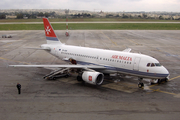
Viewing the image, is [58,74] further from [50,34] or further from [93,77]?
[50,34]

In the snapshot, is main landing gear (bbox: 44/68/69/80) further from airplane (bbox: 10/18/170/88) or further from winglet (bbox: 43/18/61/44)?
winglet (bbox: 43/18/61/44)

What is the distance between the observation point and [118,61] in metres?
22.0

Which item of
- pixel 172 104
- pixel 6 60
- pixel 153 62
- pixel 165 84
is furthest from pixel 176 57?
pixel 6 60

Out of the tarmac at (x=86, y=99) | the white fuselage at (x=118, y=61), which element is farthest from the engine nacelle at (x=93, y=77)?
the white fuselage at (x=118, y=61)

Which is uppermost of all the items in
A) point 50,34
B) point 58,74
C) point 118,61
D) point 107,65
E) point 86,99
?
point 50,34

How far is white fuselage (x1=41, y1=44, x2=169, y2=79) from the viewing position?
65.9 ft

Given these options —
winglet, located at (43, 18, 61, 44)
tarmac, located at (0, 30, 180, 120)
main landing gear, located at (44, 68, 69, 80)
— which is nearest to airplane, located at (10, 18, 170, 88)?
main landing gear, located at (44, 68, 69, 80)

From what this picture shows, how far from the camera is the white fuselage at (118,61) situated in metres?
20.1

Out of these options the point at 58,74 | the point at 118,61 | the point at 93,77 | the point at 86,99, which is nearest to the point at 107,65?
the point at 118,61

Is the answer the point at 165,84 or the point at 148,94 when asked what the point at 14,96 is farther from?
the point at 165,84

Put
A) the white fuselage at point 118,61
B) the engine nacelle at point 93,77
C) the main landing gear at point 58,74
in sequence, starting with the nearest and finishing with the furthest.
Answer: the white fuselage at point 118,61 < the engine nacelle at point 93,77 < the main landing gear at point 58,74

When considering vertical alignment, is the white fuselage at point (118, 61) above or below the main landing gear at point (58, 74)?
above

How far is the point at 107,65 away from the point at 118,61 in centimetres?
166

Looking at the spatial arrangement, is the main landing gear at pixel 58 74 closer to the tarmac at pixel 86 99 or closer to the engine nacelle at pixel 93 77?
the tarmac at pixel 86 99
